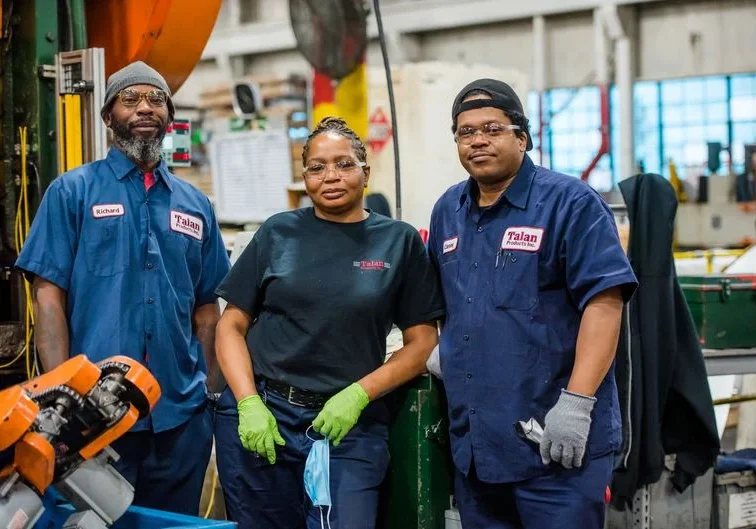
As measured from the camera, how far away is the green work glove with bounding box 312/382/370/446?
2.29m

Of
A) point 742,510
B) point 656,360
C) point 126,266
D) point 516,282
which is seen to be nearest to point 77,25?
point 126,266

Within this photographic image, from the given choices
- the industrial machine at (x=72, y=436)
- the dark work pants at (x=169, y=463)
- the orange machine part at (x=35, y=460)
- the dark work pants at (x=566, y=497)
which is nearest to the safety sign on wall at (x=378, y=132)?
the dark work pants at (x=169, y=463)

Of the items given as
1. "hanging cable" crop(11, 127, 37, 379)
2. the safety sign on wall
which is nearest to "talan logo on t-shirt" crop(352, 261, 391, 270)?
"hanging cable" crop(11, 127, 37, 379)

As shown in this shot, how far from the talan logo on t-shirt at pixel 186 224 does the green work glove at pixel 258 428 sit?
0.53 metres

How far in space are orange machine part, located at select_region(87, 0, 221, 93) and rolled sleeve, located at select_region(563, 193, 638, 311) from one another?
5.20ft

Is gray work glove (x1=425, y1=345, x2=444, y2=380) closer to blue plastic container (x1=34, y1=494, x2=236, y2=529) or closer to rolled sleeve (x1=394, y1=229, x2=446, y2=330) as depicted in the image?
rolled sleeve (x1=394, y1=229, x2=446, y2=330)

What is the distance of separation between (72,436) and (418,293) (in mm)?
861

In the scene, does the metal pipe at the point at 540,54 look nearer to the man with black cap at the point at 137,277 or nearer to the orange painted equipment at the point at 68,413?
the man with black cap at the point at 137,277

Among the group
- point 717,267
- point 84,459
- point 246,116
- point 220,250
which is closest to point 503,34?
point 246,116

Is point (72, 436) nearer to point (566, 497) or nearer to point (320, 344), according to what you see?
point (320, 344)

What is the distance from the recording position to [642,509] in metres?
3.62

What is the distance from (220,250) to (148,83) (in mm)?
486

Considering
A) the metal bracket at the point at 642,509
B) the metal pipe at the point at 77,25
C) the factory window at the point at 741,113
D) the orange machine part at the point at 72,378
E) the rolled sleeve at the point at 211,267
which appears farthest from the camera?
the factory window at the point at 741,113

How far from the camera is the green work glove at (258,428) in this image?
2297 millimetres
